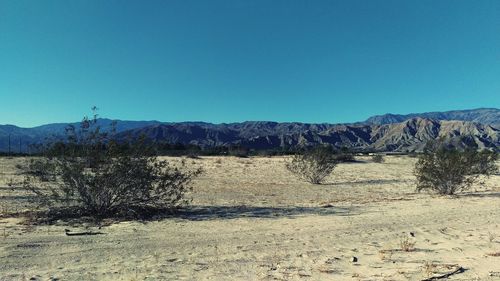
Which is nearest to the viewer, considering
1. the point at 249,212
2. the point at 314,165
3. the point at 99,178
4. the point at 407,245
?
the point at 407,245

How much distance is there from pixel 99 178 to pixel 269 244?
214 inches

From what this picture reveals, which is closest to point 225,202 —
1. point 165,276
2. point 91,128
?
point 91,128

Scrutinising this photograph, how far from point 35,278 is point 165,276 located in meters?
1.79

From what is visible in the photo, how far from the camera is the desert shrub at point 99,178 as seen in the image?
12047mm

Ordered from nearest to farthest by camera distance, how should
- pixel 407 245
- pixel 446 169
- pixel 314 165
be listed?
pixel 407 245
pixel 446 169
pixel 314 165

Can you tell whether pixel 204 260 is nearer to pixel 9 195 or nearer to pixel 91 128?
pixel 91 128

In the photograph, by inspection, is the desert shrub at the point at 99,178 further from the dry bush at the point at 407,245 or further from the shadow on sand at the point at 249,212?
the dry bush at the point at 407,245

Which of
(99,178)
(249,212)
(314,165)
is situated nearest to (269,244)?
(249,212)

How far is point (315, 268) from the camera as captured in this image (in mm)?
7195

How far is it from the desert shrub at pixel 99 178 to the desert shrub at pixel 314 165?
13.7 m

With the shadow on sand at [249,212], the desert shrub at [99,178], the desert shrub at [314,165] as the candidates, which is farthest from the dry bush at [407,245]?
the desert shrub at [314,165]

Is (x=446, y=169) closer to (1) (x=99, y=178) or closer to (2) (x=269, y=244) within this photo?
(2) (x=269, y=244)

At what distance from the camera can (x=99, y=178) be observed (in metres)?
12.1

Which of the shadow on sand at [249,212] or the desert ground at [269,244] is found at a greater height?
the shadow on sand at [249,212]
